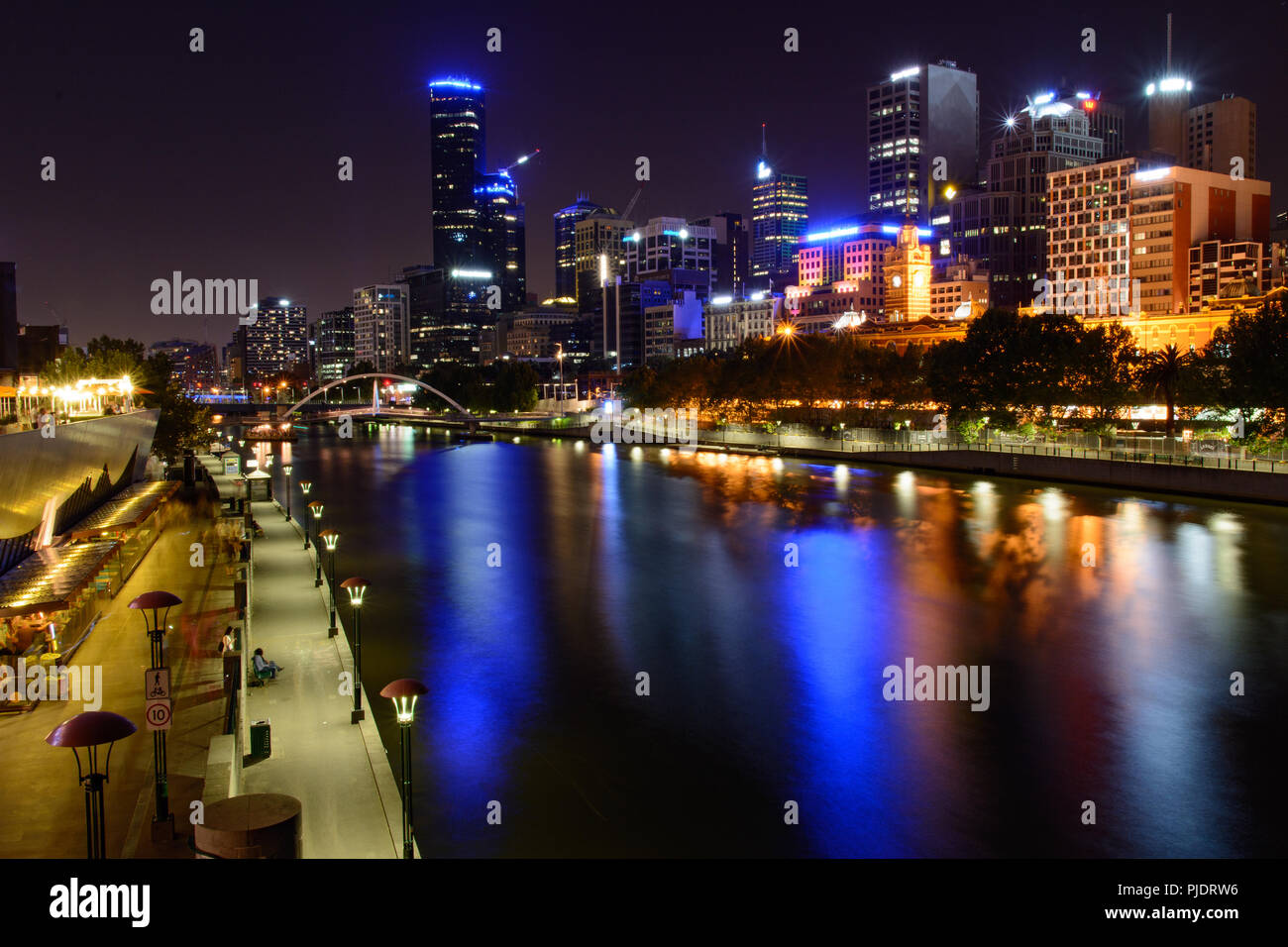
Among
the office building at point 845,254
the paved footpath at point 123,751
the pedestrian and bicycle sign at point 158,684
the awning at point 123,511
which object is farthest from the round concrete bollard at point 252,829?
the office building at point 845,254

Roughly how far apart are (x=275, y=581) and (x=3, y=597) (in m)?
6.65

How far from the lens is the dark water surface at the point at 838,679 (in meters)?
11.6

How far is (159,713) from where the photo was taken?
10.4 m

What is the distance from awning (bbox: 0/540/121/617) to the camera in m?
16.1

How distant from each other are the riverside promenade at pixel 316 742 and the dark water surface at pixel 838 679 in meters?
0.81

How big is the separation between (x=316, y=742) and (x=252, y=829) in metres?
5.02

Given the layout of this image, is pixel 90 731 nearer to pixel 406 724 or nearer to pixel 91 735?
pixel 91 735

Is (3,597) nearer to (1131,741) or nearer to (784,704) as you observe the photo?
(784,704)

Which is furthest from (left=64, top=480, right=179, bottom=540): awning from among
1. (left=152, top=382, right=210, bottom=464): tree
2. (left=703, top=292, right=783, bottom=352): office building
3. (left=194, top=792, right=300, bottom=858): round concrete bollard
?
(left=703, top=292, right=783, bottom=352): office building

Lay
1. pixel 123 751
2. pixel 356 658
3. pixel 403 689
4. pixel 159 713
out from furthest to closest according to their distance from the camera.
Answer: pixel 356 658
pixel 123 751
pixel 159 713
pixel 403 689

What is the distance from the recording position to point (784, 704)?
1605cm

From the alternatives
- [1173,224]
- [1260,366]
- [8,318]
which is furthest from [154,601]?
[1173,224]

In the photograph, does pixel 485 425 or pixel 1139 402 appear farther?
pixel 485 425
